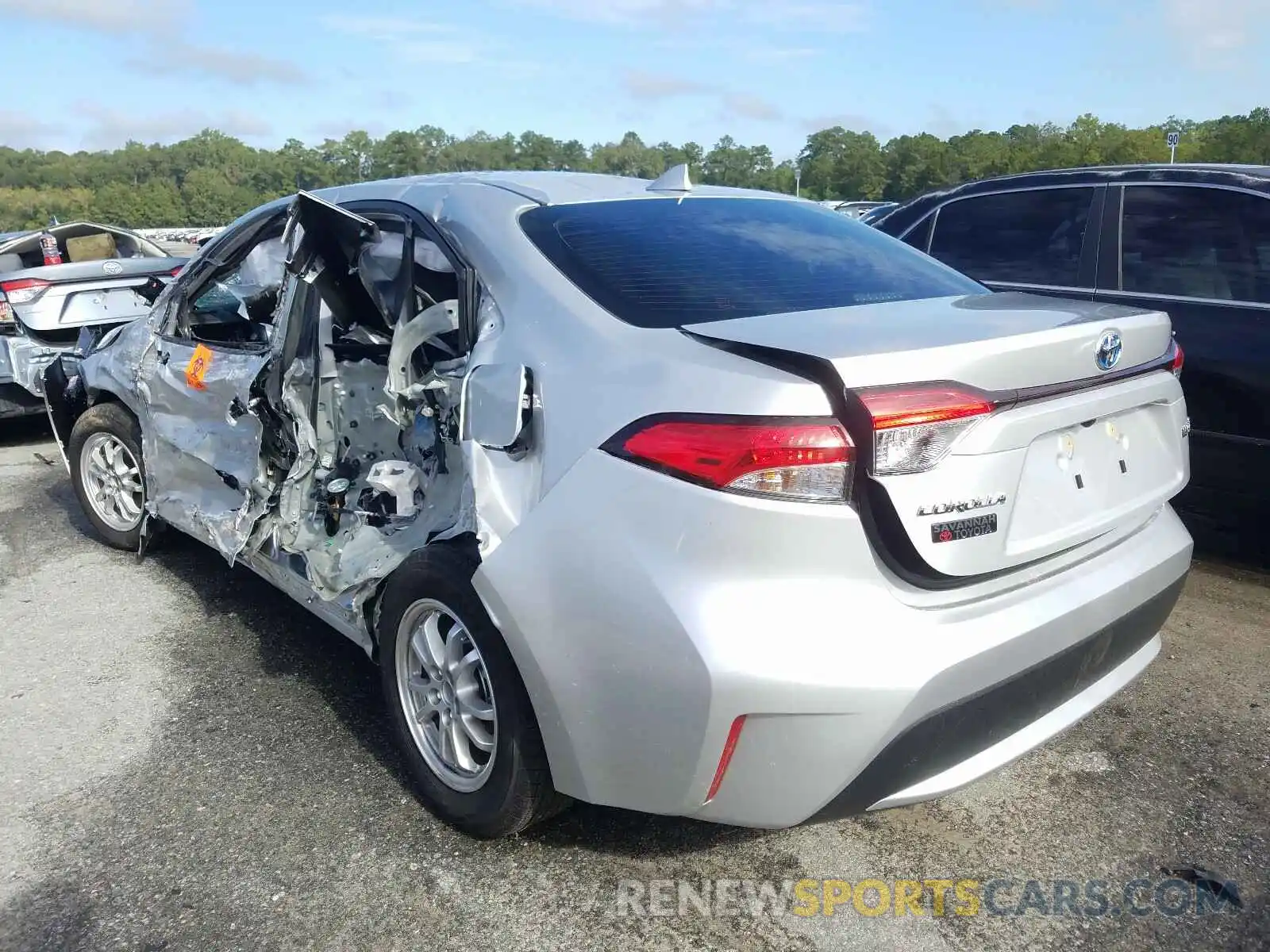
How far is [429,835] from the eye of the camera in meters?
2.65

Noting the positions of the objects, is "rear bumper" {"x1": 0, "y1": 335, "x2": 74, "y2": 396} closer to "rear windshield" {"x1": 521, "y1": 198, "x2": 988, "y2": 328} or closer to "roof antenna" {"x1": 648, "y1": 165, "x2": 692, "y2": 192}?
"roof antenna" {"x1": 648, "y1": 165, "x2": 692, "y2": 192}

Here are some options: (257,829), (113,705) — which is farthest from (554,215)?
(113,705)

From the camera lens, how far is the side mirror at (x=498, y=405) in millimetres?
2277

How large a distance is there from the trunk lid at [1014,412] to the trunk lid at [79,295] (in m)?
5.81

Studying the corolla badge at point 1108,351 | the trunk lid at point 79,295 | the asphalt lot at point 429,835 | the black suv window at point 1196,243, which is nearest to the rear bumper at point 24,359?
the trunk lid at point 79,295


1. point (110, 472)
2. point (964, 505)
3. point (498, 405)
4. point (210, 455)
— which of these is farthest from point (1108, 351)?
point (110, 472)

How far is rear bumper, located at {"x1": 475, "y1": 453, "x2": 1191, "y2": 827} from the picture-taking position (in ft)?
6.33

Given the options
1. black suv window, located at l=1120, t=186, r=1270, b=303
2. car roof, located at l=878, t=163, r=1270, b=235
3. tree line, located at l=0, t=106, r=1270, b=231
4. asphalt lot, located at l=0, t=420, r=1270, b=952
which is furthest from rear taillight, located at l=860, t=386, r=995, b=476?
tree line, located at l=0, t=106, r=1270, b=231

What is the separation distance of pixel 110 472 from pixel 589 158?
139 feet

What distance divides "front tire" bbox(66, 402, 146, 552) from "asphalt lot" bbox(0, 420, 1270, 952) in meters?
1.13

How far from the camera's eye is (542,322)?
2365 mm

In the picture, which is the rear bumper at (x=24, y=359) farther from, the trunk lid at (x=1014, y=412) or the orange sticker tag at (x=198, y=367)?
the trunk lid at (x=1014, y=412)

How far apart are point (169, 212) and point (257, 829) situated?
288 feet

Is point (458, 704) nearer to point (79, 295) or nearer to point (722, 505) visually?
point (722, 505)
